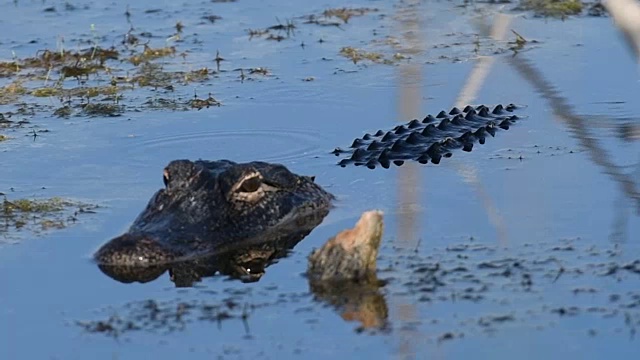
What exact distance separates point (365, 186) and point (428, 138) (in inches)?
36.1

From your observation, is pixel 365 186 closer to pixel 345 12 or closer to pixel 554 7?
pixel 345 12

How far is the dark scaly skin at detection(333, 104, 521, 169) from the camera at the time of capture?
359 inches

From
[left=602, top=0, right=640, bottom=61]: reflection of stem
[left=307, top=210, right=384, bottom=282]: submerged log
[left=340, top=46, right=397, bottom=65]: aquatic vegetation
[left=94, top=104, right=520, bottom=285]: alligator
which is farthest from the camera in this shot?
[left=340, top=46, right=397, bottom=65]: aquatic vegetation

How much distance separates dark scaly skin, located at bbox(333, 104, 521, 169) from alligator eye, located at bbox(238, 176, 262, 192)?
4.76 ft

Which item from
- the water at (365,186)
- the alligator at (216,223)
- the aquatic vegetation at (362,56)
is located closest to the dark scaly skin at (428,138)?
the water at (365,186)

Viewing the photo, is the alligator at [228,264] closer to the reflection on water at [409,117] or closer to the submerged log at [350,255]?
the submerged log at [350,255]

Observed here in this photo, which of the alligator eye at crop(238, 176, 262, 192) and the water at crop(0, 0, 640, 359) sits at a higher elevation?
the alligator eye at crop(238, 176, 262, 192)

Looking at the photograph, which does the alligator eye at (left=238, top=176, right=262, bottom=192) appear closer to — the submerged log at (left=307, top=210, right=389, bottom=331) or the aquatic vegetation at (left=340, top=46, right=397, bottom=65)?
the submerged log at (left=307, top=210, right=389, bottom=331)

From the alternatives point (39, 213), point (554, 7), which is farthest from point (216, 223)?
point (554, 7)

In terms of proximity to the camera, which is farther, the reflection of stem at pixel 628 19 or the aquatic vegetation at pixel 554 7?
the aquatic vegetation at pixel 554 7

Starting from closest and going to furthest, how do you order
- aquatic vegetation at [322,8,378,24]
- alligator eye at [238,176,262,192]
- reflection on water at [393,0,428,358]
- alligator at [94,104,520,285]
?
reflection on water at [393,0,428,358] → alligator at [94,104,520,285] → alligator eye at [238,176,262,192] → aquatic vegetation at [322,8,378,24]

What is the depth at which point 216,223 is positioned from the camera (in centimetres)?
744

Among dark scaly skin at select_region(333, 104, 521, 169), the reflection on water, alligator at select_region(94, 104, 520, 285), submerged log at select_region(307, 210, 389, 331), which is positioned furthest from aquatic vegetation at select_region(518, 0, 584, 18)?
submerged log at select_region(307, 210, 389, 331)

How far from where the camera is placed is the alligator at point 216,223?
23.0ft
